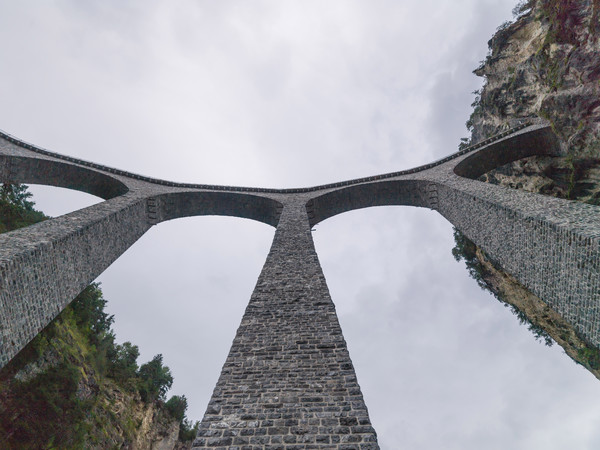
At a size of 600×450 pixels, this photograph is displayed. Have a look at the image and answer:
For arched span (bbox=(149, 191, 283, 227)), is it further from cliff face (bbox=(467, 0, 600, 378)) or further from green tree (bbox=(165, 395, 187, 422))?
cliff face (bbox=(467, 0, 600, 378))

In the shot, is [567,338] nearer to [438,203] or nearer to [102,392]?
[438,203]

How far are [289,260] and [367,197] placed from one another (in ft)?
27.6

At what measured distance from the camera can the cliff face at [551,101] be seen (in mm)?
11242

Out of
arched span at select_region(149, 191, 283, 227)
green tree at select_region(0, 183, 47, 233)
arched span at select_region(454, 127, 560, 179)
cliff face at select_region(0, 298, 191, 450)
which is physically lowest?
cliff face at select_region(0, 298, 191, 450)

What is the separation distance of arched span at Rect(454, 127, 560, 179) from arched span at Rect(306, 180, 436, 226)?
1689mm

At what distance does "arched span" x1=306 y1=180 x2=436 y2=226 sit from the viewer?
1544 centimetres

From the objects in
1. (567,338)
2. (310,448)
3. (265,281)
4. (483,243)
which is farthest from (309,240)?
(567,338)

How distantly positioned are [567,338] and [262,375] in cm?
1217

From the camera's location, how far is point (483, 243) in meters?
10.5

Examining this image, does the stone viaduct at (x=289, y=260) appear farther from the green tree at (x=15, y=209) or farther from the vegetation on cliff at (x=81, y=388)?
the vegetation on cliff at (x=81, y=388)

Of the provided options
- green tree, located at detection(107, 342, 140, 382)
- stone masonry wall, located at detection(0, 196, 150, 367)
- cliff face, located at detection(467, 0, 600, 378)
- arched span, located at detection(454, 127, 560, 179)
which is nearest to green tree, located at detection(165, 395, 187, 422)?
green tree, located at detection(107, 342, 140, 382)

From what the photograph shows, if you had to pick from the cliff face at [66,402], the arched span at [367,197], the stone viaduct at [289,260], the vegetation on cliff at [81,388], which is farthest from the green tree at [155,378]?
the arched span at [367,197]

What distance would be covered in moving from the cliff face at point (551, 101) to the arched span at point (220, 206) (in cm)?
919

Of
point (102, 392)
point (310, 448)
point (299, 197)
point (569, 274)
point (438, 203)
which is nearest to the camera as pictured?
point (310, 448)
